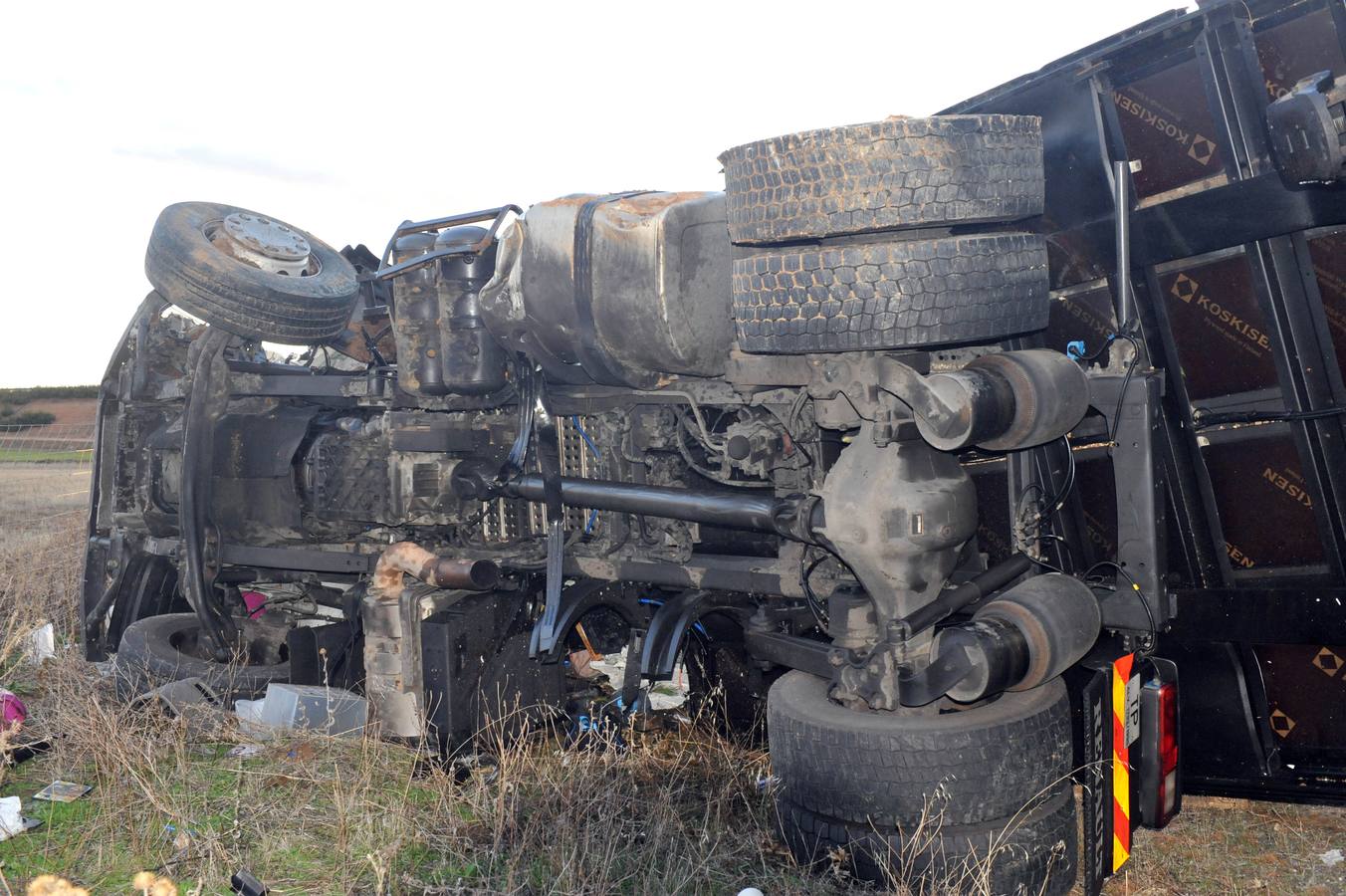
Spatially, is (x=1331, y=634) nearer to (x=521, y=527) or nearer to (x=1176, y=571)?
(x=1176, y=571)

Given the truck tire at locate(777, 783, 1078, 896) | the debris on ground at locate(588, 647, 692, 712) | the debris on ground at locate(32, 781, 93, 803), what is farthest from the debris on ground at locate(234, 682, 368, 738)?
the truck tire at locate(777, 783, 1078, 896)

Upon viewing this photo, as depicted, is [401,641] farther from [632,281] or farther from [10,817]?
[632,281]

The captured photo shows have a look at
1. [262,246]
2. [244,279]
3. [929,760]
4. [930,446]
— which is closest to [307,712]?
[244,279]

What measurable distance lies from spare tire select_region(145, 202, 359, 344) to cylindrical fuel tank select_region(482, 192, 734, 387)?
77.0 inches

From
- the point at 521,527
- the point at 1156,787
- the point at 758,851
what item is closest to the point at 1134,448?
the point at 1156,787

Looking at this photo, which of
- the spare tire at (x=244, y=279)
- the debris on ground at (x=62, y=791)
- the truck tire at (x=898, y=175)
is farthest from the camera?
the spare tire at (x=244, y=279)

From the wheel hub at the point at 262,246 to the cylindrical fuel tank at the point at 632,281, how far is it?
228cm

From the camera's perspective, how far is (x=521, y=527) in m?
5.29

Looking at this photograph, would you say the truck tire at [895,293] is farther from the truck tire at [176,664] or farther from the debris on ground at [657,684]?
the truck tire at [176,664]

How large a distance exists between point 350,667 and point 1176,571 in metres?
3.84

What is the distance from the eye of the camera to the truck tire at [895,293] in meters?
3.16

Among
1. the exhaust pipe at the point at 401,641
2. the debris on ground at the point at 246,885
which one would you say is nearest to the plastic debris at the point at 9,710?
the exhaust pipe at the point at 401,641

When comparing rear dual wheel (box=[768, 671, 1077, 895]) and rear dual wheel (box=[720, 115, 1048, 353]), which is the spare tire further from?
rear dual wheel (box=[768, 671, 1077, 895])

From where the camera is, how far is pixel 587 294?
13.2ft
